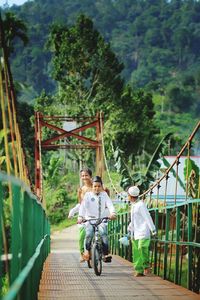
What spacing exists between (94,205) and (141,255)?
2.67ft

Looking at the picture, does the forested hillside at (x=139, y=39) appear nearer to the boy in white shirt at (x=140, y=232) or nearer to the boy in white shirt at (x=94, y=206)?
the boy in white shirt at (x=94, y=206)

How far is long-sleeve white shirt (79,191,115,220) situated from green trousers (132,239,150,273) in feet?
1.95

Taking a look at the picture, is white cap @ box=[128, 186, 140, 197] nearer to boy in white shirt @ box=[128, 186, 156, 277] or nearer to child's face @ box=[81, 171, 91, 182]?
boy in white shirt @ box=[128, 186, 156, 277]

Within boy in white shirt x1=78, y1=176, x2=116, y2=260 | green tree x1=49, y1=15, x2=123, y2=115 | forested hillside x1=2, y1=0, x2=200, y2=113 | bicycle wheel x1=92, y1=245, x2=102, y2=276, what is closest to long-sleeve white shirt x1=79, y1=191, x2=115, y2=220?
boy in white shirt x1=78, y1=176, x2=116, y2=260

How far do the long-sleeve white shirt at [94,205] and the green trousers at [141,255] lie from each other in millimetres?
594

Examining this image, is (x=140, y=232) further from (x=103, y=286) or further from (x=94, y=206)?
(x=103, y=286)

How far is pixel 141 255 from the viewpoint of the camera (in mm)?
7262

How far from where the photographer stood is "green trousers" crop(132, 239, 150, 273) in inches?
285

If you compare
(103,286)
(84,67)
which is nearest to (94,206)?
(103,286)

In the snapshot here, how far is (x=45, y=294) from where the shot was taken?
553cm

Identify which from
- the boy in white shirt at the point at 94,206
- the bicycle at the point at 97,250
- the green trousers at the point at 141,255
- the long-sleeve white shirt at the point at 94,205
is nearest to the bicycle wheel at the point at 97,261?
the bicycle at the point at 97,250

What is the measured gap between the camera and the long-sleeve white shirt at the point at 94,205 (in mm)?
7797

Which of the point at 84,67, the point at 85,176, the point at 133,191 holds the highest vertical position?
the point at 84,67

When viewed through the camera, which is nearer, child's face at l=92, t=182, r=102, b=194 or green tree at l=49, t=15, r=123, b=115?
child's face at l=92, t=182, r=102, b=194
